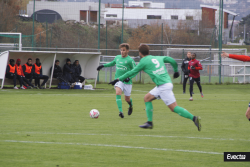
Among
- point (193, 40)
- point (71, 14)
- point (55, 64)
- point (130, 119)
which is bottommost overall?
point (130, 119)

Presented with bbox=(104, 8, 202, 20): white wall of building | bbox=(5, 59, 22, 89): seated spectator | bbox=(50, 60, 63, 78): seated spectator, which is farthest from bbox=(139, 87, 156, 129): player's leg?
bbox=(104, 8, 202, 20): white wall of building

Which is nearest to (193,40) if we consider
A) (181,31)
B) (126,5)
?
(181,31)

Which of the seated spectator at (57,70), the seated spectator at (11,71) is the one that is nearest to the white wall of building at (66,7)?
the seated spectator at (57,70)

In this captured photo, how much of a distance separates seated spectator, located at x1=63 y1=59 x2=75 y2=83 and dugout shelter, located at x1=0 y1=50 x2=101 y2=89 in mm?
668

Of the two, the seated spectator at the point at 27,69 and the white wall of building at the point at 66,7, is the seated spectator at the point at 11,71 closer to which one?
the seated spectator at the point at 27,69

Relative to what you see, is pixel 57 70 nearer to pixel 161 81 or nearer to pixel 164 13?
pixel 161 81

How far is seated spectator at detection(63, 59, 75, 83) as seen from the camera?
20875 millimetres

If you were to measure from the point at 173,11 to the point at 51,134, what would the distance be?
28.6 meters

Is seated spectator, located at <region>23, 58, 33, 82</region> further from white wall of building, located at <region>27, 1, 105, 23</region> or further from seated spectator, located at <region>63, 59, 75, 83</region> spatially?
white wall of building, located at <region>27, 1, 105, 23</region>

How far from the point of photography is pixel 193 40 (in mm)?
33656

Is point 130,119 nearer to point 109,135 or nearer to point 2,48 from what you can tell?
point 109,135

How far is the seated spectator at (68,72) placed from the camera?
20875 mm

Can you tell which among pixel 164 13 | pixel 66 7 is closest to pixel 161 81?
pixel 66 7

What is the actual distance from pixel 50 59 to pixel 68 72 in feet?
5.83
